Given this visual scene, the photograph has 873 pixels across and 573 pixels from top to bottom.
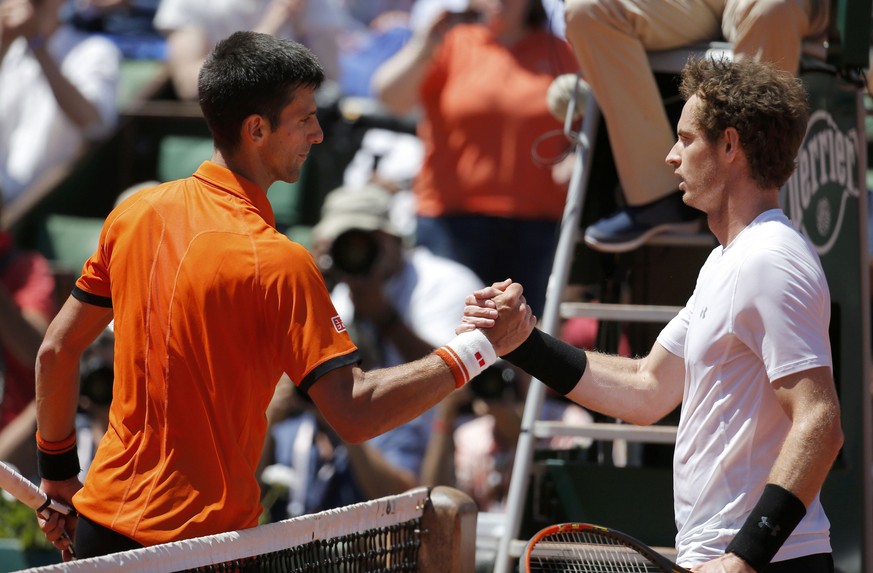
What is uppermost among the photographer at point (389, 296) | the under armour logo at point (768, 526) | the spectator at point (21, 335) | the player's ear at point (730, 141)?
the player's ear at point (730, 141)

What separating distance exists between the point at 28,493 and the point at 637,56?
97.7 inches

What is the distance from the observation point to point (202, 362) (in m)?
3.06

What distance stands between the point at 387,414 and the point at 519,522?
4.79ft

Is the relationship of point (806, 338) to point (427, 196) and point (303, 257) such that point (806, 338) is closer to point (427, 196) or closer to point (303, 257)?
point (303, 257)

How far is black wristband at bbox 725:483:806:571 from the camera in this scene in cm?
270

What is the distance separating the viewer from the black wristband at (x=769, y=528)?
8.84ft

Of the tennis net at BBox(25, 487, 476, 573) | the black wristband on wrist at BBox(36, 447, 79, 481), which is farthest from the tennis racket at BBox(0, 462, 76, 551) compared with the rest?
the tennis net at BBox(25, 487, 476, 573)

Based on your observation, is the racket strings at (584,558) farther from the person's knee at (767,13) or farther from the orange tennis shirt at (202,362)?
the person's knee at (767,13)

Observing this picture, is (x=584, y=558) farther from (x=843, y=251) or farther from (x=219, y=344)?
(x=843, y=251)

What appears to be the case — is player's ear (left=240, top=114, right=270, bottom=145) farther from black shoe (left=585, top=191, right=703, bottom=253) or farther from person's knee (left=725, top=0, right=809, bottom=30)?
person's knee (left=725, top=0, right=809, bottom=30)

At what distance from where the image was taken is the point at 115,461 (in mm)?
3115

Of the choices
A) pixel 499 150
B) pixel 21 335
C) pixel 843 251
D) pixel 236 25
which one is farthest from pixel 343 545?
pixel 236 25

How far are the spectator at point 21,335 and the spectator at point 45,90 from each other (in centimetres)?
144

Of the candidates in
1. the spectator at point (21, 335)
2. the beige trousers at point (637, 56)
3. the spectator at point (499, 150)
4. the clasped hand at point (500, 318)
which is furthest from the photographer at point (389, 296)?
the clasped hand at point (500, 318)
